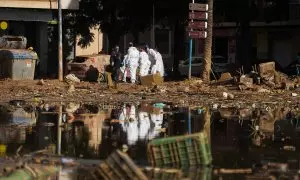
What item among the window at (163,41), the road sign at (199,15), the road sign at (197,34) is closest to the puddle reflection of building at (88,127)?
the road sign at (197,34)

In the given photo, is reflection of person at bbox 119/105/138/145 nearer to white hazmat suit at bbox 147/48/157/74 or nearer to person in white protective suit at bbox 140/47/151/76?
person in white protective suit at bbox 140/47/151/76

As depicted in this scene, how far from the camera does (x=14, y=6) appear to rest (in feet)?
125

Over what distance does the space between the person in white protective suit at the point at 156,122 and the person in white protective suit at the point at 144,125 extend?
0.12 meters

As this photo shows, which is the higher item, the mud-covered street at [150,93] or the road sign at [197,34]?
the road sign at [197,34]

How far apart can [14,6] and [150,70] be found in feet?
29.3

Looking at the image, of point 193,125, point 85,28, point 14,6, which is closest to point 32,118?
point 193,125

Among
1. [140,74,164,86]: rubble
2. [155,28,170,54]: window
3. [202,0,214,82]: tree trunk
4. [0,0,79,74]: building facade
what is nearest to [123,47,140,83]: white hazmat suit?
[140,74,164,86]: rubble

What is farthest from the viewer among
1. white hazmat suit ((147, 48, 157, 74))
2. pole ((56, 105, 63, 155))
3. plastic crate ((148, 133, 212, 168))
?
white hazmat suit ((147, 48, 157, 74))

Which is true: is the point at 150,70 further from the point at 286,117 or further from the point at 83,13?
the point at 286,117

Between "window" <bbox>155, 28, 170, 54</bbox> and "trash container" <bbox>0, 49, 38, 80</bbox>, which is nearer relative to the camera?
"trash container" <bbox>0, 49, 38, 80</bbox>

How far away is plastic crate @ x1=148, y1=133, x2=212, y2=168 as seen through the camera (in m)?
10.1

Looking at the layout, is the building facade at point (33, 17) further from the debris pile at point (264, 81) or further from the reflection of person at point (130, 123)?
the reflection of person at point (130, 123)

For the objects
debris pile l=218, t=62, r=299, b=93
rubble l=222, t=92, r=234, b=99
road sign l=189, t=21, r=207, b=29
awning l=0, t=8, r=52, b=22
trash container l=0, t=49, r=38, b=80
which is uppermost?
awning l=0, t=8, r=52, b=22

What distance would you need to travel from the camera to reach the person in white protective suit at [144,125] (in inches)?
572
